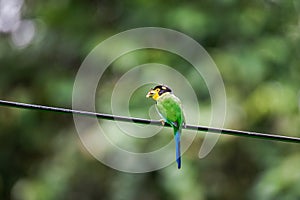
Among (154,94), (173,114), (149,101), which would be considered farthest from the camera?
(149,101)

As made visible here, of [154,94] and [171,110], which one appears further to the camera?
[154,94]

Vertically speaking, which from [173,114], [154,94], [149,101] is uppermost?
[149,101]

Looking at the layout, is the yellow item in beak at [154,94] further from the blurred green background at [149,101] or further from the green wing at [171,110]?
the blurred green background at [149,101]

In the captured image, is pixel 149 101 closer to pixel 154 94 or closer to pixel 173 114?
pixel 154 94

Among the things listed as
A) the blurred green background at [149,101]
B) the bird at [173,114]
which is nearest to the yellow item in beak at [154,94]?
the bird at [173,114]

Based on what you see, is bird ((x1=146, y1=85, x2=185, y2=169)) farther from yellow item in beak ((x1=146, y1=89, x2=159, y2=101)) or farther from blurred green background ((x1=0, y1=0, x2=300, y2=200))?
blurred green background ((x1=0, y1=0, x2=300, y2=200))

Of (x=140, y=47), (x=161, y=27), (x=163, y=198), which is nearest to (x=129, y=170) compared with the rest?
(x=163, y=198)

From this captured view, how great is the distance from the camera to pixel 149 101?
5453 mm

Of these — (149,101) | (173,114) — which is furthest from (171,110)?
(149,101)

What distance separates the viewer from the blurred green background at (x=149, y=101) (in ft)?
17.6

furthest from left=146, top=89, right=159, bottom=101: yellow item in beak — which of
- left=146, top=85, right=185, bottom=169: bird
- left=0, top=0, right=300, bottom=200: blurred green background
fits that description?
left=0, top=0, right=300, bottom=200: blurred green background

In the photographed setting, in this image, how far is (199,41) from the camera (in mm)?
5980

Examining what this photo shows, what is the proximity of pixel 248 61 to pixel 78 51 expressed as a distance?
1.73 meters

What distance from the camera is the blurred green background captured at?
5.37 m
